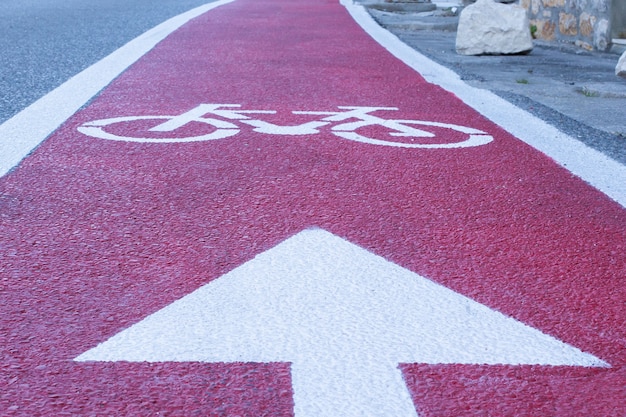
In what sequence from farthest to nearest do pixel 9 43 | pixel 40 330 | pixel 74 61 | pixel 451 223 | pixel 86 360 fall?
pixel 9 43
pixel 74 61
pixel 451 223
pixel 40 330
pixel 86 360

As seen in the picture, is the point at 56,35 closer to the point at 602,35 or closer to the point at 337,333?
the point at 602,35

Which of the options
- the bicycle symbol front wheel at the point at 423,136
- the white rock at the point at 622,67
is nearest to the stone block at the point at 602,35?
the white rock at the point at 622,67

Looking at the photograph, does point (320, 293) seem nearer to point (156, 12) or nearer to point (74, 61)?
point (74, 61)

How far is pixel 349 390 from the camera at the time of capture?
6.04 feet

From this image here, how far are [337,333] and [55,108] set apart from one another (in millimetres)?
3431

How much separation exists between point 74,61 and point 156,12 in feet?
22.5

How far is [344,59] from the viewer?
830cm

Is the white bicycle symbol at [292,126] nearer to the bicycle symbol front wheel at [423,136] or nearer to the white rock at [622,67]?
the bicycle symbol front wheel at [423,136]

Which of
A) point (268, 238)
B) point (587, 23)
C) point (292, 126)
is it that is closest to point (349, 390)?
point (268, 238)

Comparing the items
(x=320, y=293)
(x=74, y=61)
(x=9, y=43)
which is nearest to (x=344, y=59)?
(x=74, y=61)

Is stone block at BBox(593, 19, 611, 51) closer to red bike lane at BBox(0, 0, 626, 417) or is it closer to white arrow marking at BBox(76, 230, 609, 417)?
red bike lane at BBox(0, 0, 626, 417)

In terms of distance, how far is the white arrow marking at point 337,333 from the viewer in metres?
1.88

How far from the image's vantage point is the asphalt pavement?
16.9 feet

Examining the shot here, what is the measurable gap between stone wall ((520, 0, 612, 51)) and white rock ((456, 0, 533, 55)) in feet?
2.63
